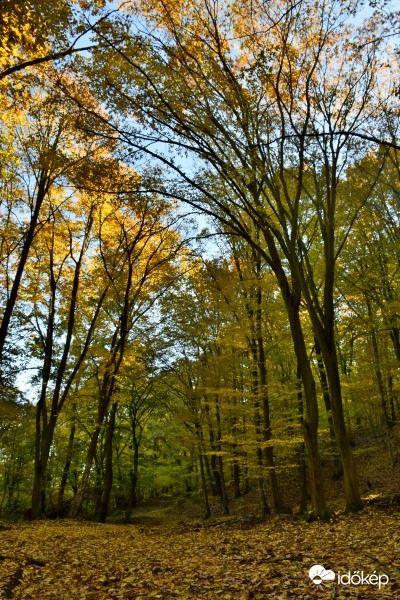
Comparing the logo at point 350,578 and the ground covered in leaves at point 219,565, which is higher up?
the logo at point 350,578

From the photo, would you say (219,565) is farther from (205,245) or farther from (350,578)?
(205,245)

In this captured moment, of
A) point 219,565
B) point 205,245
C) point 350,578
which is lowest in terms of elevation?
point 219,565

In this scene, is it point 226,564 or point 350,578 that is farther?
point 226,564

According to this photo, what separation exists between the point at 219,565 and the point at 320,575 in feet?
5.57

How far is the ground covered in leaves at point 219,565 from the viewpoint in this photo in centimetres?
383

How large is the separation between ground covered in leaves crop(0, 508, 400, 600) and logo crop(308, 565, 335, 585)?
0.26 feet

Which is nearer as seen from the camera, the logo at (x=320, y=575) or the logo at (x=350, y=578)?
the logo at (x=350, y=578)

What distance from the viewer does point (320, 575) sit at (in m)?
4.01

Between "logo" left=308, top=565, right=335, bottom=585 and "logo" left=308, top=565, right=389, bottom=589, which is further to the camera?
"logo" left=308, top=565, right=335, bottom=585

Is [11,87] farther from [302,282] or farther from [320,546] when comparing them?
[320,546]

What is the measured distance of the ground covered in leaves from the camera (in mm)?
3832

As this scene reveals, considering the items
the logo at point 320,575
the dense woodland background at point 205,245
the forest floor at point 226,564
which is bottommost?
the forest floor at point 226,564

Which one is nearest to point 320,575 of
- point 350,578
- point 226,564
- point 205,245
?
point 350,578

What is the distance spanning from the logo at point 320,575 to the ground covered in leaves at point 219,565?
0.08 meters
